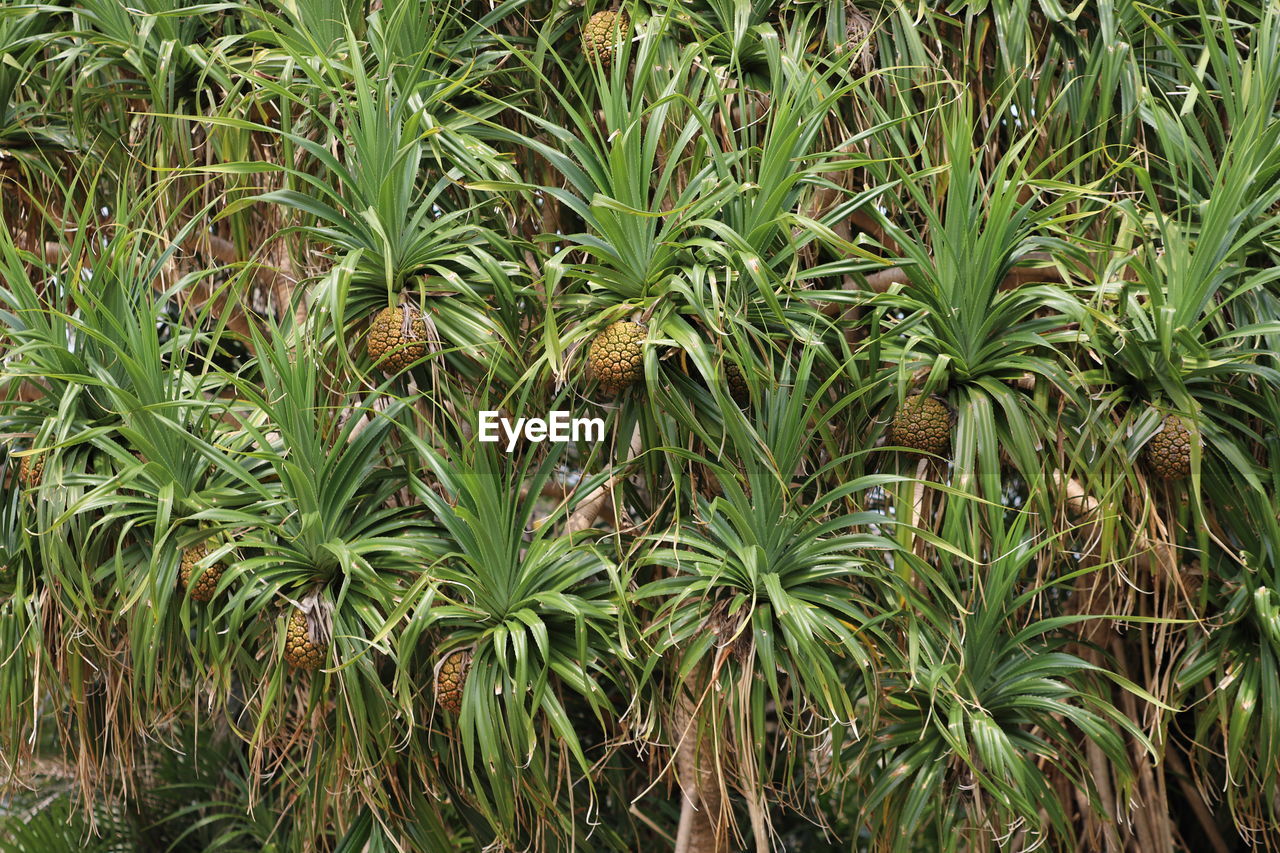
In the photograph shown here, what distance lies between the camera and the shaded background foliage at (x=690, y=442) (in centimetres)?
163

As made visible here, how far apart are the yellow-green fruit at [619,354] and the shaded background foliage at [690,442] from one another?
34 mm

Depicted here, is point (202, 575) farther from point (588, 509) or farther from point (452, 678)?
point (588, 509)

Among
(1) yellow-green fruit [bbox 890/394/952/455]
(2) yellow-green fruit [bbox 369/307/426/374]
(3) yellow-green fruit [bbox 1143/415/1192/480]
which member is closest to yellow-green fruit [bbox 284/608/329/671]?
(2) yellow-green fruit [bbox 369/307/426/374]

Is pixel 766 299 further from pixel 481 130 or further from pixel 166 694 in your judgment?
pixel 166 694

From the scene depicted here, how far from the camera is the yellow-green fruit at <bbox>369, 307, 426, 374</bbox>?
1.70 m

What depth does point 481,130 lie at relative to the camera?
6.38 ft

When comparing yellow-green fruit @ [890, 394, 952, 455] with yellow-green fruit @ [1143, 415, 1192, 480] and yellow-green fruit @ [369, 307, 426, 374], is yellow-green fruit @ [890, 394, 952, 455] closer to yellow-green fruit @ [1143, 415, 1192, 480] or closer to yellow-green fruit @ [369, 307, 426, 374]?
yellow-green fruit @ [1143, 415, 1192, 480]

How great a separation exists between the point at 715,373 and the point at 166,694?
101cm

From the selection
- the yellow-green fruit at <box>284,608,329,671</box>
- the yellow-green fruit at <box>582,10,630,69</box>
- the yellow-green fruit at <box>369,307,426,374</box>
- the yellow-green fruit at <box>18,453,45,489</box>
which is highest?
→ the yellow-green fruit at <box>582,10,630,69</box>

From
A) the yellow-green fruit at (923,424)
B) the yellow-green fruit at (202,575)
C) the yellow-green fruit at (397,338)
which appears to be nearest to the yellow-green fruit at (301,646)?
the yellow-green fruit at (202,575)

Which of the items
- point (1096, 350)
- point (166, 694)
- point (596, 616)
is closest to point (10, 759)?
point (166, 694)

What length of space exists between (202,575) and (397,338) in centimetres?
46

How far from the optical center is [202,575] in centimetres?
169

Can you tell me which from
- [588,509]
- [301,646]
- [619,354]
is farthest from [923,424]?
[301,646]
